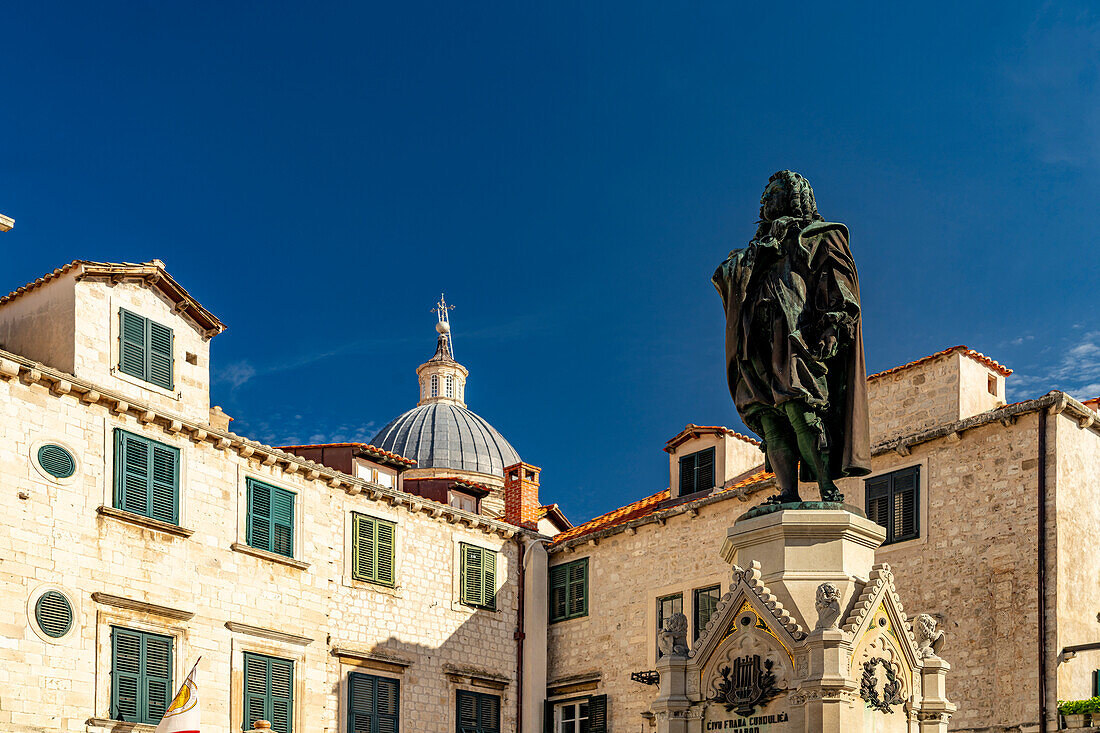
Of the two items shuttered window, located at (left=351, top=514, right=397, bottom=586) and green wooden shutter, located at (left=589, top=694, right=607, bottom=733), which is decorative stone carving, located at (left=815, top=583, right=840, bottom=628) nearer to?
shuttered window, located at (left=351, top=514, right=397, bottom=586)

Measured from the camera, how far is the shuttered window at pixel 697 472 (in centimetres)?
3362

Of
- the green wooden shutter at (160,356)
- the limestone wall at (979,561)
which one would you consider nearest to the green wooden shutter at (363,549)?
the green wooden shutter at (160,356)

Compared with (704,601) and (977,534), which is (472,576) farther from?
(977,534)

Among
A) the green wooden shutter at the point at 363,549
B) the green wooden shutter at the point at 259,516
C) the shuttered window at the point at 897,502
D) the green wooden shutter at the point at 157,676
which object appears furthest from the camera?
the green wooden shutter at the point at 363,549

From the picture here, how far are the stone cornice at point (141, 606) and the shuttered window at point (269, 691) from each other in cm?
193

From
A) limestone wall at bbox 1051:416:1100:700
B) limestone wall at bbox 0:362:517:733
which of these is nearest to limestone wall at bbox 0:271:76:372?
limestone wall at bbox 0:362:517:733

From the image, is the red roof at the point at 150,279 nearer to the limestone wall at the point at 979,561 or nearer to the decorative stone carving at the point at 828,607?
the limestone wall at the point at 979,561

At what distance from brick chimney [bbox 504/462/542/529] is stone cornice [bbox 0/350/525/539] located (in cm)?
171

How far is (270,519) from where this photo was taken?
94.1ft

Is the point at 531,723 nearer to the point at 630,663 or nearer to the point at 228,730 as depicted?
the point at 630,663

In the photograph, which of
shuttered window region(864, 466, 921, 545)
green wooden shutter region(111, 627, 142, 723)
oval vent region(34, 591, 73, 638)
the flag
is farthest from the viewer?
shuttered window region(864, 466, 921, 545)

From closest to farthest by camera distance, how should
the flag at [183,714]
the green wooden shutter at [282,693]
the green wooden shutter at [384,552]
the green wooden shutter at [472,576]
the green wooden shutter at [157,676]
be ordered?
the flag at [183,714] < the green wooden shutter at [157,676] < the green wooden shutter at [282,693] < the green wooden shutter at [384,552] < the green wooden shutter at [472,576]

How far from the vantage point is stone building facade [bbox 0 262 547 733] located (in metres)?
24.2

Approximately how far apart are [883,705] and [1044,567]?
18361mm
